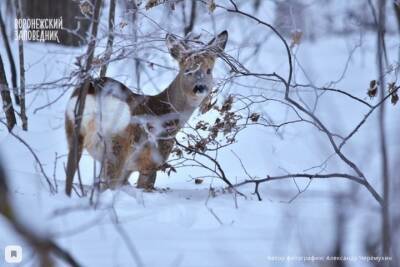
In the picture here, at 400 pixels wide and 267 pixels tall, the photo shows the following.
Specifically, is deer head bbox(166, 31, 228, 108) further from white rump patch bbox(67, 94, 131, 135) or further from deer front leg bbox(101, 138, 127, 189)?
deer front leg bbox(101, 138, 127, 189)

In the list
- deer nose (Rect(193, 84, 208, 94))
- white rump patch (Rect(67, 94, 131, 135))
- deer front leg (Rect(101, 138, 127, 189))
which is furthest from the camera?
deer nose (Rect(193, 84, 208, 94))

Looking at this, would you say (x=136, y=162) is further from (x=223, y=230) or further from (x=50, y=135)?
(x=223, y=230)

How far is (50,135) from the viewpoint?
8195 millimetres

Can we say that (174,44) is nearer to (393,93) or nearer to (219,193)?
(219,193)

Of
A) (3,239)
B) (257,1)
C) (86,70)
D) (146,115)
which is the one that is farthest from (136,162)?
(257,1)

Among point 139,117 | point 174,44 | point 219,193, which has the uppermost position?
point 174,44

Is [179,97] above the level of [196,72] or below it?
below

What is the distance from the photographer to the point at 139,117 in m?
6.46

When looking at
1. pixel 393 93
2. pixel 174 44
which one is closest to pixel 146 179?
pixel 174 44

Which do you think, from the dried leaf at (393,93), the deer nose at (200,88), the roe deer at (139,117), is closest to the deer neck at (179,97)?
the roe deer at (139,117)

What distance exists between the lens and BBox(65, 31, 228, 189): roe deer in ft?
19.5

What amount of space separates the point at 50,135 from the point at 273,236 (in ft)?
13.4

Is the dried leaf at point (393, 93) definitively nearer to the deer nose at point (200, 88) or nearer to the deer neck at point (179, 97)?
the deer nose at point (200, 88)

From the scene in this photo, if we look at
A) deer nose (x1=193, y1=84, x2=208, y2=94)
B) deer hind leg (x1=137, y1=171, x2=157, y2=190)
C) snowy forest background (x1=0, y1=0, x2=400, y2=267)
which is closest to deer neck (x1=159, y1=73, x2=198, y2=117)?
deer nose (x1=193, y1=84, x2=208, y2=94)
